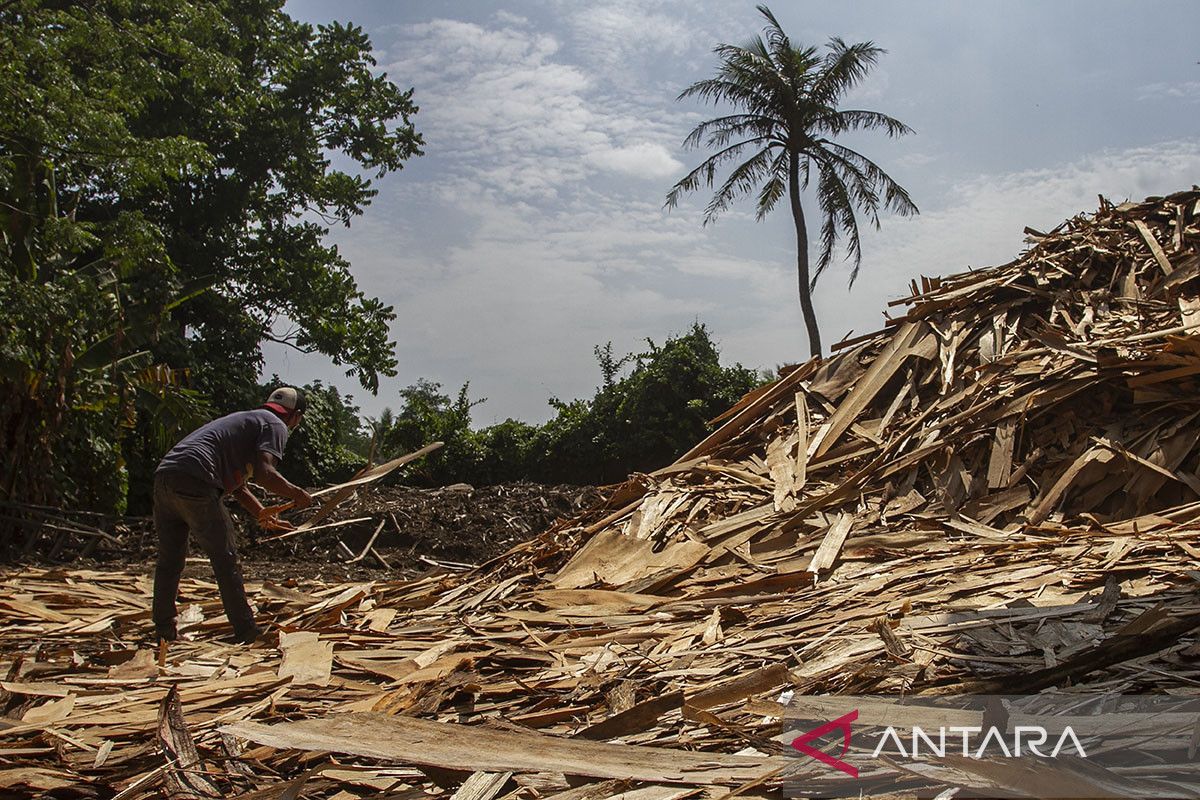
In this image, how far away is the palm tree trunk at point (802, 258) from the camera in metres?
25.5

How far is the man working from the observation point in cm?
549

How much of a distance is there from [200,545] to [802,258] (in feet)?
73.8

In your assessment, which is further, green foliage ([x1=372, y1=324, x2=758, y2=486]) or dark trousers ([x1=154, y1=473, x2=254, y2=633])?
green foliage ([x1=372, y1=324, x2=758, y2=486])

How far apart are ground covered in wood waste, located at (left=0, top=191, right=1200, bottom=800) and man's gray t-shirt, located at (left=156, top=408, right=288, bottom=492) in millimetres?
1038

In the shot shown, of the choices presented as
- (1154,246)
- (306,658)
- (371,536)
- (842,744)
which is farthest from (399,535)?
(842,744)

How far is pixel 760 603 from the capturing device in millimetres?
4418

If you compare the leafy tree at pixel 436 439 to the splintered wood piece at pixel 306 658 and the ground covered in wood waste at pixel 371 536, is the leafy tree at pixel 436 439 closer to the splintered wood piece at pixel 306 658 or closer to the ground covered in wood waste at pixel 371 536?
the ground covered in wood waste at pixel 371 536

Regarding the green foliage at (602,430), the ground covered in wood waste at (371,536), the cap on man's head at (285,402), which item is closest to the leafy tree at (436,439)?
the green foliage at (602,430)

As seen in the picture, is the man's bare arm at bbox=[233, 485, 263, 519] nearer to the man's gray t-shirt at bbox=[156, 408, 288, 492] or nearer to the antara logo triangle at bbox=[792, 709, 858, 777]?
A: the man's gray t-shirt at bbox=[156, 408, 288, 492]

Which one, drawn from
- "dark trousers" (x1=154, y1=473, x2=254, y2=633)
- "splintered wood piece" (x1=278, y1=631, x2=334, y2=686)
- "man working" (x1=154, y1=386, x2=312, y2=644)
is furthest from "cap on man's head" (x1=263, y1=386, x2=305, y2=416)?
"splintered wood piece" (x1=278, y1=631, x2=334, y2=686)

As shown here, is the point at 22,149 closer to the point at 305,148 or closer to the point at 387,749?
the point at 387,749

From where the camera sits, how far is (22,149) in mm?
11172

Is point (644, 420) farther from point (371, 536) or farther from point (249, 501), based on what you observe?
point (249, 501)

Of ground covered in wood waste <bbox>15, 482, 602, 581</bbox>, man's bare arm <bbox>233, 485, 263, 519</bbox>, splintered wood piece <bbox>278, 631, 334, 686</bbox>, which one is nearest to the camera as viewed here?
splintered wood piece <bbox>278, 631, 334, 686</bbox>
